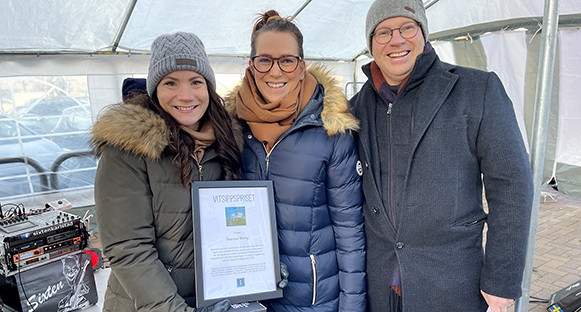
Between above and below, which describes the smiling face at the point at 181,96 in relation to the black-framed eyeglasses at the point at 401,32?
below

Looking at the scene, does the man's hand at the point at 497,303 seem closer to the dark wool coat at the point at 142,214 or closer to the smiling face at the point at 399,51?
the smiling face at the point at 399,51

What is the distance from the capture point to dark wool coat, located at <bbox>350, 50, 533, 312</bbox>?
1508mm

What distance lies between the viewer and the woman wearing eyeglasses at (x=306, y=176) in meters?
1.69

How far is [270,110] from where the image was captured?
5.75ft

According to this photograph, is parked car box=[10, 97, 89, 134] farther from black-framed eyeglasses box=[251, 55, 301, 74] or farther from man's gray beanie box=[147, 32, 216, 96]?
black-framed eyeglasses box=[251, 55, 301, 74]

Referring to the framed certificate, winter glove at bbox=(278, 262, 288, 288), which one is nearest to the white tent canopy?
the framed certificate

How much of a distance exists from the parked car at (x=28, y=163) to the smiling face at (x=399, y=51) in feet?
17.4

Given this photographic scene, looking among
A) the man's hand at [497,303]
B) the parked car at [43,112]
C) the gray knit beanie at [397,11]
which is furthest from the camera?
the parked car at [43,112]

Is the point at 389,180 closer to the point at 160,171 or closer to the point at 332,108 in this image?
the point at 332,108

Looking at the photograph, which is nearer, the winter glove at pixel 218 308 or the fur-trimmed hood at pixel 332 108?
the winter glove at pixel 218 308

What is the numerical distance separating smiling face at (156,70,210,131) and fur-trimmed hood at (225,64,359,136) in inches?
11.4

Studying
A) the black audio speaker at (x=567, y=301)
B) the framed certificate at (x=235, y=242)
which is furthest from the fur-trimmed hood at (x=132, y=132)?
the black audio speaker at (x=567, y=301)

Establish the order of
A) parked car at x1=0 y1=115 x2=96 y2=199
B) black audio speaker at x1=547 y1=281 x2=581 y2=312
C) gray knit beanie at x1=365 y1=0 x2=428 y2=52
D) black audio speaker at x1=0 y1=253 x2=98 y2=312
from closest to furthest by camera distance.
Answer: gray knit beanie at x1=365 y1=0 x2=428 y2=52
black audio speaker at x1=0 y1=253 x2=98 y2=312
black audio speaker at x1=547 y1=281 x2=581 y2=312
parked car at x1=0 y1=115 x2=96 y2=199

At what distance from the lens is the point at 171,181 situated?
153 centimetres
